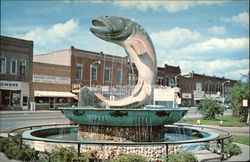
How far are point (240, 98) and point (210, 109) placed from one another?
2.97m

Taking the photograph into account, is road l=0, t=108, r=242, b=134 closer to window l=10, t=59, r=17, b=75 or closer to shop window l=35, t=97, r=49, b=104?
window l=10, t=59, r=17, b=75

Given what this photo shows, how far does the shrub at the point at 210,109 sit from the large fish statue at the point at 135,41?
1905cm

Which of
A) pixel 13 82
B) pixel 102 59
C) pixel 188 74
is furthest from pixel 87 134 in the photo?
pixel 188 74

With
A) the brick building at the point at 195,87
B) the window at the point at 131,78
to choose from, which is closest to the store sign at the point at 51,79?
the window at the point at 131,78

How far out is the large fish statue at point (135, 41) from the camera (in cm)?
1270

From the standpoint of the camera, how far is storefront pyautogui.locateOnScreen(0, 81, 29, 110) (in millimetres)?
38000

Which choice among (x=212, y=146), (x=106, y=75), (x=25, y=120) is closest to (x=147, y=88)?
(x=212, y=146)

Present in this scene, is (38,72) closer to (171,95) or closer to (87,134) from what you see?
(171,95)

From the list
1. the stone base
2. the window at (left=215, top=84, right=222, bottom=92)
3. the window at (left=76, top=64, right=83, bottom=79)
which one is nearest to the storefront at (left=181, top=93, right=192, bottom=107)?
the window at (left=215, top=84, right=222, bottom=92)

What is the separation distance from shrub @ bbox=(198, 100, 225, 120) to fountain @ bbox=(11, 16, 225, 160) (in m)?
16.8

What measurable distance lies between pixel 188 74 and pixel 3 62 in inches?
1748

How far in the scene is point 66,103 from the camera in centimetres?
4578

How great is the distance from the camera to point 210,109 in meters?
30.7

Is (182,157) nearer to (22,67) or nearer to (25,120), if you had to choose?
(25,120)
